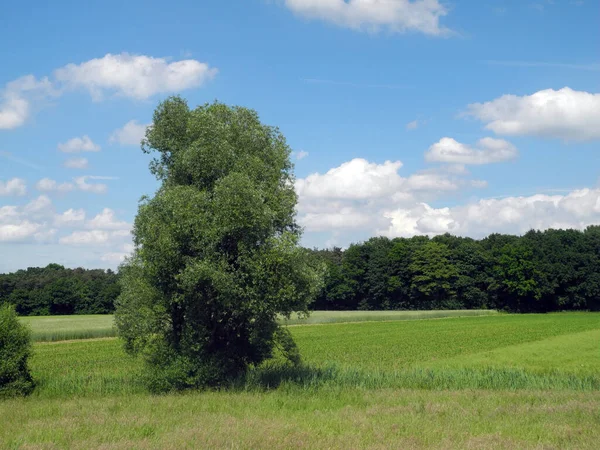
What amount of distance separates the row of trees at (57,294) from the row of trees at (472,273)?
51.6 meters

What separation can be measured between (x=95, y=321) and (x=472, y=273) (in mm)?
84476

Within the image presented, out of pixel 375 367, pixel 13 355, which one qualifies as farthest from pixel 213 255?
pixel 375 367

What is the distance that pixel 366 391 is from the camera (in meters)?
21.4

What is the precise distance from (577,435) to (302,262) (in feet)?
37.2

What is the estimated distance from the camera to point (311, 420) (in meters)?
15.5

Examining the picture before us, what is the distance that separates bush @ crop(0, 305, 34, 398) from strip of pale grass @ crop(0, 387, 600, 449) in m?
1.92

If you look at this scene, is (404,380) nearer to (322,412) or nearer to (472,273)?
(322,412)

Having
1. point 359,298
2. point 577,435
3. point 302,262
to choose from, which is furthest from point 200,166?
point 359,298

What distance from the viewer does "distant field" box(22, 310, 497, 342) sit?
203 ft

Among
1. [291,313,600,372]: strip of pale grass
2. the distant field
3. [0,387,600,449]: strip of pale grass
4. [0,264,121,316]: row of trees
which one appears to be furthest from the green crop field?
[0,264,121,316]: row of trees

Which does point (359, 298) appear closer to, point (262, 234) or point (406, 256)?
point (406, 256)

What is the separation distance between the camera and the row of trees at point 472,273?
11606cm

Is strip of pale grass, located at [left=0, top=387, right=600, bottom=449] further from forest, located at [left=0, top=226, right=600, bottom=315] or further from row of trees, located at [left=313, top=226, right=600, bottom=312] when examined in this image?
forest, located at [left=0, top=226, right=600, bottom=315]

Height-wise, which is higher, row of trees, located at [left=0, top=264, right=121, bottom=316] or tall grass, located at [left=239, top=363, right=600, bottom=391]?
row of trees, located at [left=0, top=264, right=121, bottom=316]
